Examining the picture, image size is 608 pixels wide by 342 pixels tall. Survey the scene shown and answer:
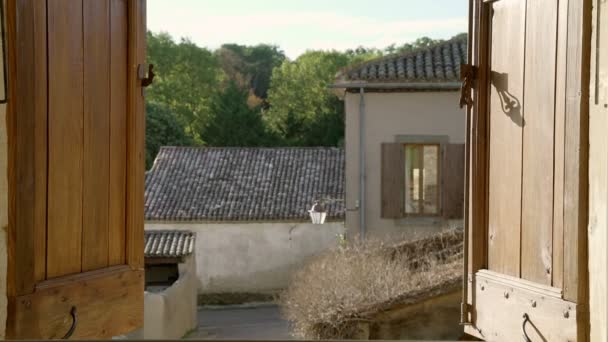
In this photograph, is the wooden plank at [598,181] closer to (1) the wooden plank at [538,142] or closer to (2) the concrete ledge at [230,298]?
(1) the wooden plank at [538,142]

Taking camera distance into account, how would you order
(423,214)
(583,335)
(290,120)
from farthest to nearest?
1. (290,120)
2. (423,214)
3. (583,335)

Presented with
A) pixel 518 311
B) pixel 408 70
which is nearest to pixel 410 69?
pixel 408 70

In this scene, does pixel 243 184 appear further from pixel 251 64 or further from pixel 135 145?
pixel 251 64

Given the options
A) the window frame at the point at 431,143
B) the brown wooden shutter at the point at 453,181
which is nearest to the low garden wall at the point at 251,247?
the window frame at the point at 431,143

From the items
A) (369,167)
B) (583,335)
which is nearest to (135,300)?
(583,335)

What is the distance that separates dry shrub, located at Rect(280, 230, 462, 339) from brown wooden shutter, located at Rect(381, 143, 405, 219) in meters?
3.54

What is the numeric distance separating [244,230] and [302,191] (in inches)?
70.1

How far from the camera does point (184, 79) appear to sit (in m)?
Result: 39.8

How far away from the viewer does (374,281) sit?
1010 centimetres

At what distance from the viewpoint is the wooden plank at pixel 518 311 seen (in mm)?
2990

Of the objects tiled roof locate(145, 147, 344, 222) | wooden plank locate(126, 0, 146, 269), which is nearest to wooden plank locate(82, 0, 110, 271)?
wooden plank locate(126, 0, 146, 269)

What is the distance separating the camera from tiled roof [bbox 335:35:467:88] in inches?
625

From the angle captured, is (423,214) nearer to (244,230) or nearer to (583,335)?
(244,230)

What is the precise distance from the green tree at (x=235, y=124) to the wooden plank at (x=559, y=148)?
29.9 m
